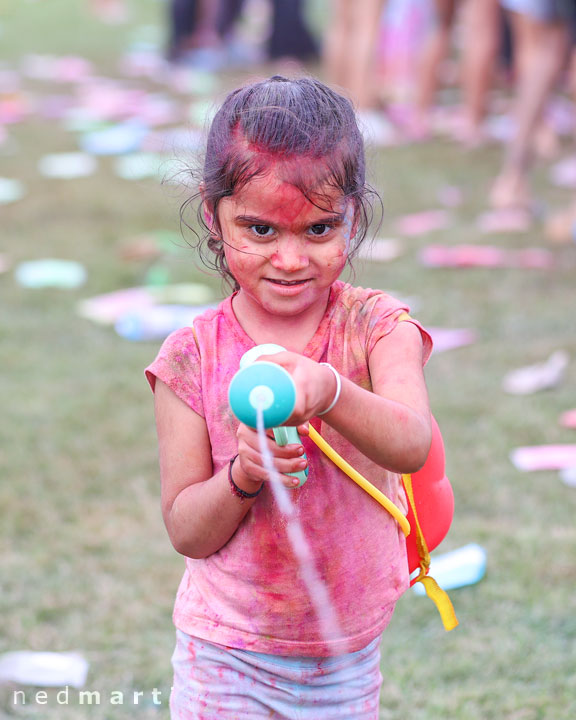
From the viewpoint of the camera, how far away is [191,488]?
1.54 meters

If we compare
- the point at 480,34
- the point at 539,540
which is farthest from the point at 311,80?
the point at 480,34

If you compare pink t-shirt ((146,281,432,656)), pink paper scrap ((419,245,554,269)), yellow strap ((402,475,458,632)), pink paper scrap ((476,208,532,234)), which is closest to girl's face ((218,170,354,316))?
pink t-shirt ((146,281,432,656))

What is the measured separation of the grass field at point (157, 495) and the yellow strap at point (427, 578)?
526 millimetres

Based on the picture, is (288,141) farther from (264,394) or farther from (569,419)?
(569,419)

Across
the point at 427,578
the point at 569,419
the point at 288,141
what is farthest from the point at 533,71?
the point at 288,141

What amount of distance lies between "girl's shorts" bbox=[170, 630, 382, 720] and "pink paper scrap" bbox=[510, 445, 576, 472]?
5.44 feet

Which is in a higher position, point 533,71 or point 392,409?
point 392,409

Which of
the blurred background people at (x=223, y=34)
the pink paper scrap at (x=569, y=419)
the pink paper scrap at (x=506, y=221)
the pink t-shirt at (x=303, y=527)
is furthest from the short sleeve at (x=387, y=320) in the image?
the blurred background people at (x=223, y=34)

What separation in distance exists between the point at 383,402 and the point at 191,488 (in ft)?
1.08

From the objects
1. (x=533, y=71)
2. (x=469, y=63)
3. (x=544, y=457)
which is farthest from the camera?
(x=469, y=63)

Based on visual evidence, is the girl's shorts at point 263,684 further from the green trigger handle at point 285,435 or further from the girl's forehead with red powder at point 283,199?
the girl's forehead with red powder at point 283,199

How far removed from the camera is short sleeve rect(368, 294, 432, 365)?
1.56m

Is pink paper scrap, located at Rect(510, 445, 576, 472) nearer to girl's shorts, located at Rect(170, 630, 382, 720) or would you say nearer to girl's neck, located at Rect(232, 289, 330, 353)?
girl's shorts, located at Rect(170, 630, 382, 720)

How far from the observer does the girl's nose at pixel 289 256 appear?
1.45m
